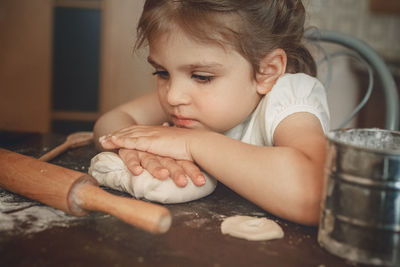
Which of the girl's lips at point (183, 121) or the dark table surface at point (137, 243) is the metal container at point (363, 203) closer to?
the dark table surface at point (137, 243)

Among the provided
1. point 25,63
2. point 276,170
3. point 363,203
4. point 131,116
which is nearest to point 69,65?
point 25,63

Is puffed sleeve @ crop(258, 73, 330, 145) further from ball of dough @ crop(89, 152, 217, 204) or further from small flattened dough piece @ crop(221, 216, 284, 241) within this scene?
small flattened dough piece @ crop(221, 216, 284, 241)

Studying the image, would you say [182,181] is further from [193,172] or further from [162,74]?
[162,74]

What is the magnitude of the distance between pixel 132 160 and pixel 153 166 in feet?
0.19

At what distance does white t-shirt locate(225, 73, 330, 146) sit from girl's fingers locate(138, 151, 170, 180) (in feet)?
0.93

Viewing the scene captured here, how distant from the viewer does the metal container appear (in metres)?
0.49

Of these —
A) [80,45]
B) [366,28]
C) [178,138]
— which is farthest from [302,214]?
[366,28]

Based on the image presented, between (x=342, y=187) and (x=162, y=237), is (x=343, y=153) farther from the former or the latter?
(x=162, y=237)

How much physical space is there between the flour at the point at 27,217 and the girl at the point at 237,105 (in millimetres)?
168

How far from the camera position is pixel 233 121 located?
1034 millimetres

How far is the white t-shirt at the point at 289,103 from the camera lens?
90 centimetres

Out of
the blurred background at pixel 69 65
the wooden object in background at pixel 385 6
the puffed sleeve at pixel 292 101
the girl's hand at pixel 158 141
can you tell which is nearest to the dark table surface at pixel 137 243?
the girl's hand at pixel 158 141

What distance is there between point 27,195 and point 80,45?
89.7 inches

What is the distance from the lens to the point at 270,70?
1.03 m
